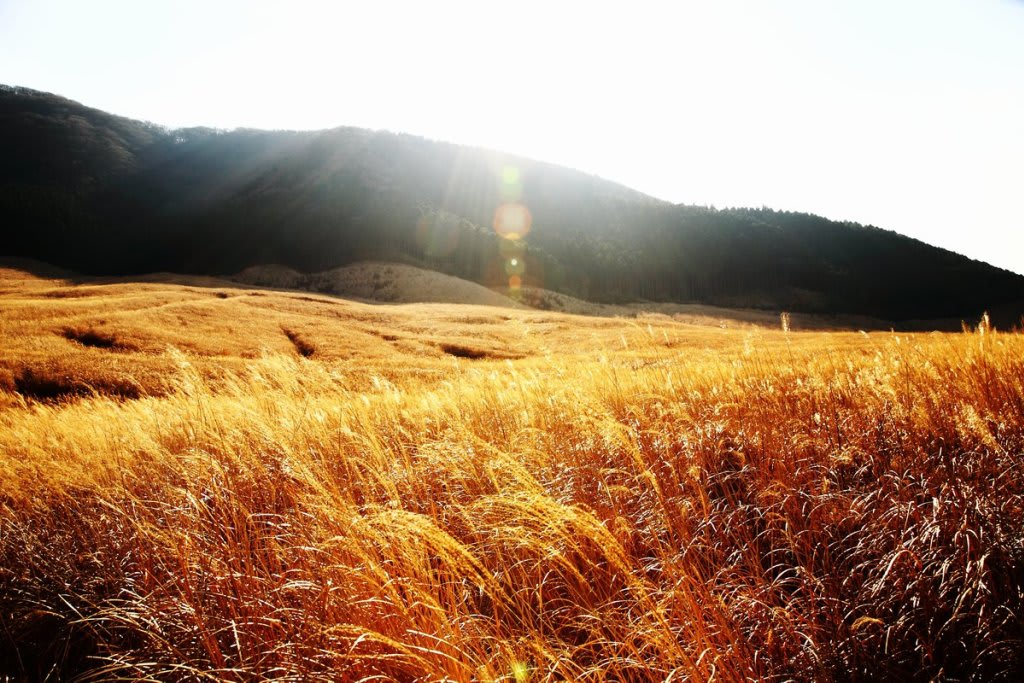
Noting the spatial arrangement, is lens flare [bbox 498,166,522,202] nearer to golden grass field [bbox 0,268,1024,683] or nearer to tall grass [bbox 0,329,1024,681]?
golden grass field [bbox 0,268,1024,683]

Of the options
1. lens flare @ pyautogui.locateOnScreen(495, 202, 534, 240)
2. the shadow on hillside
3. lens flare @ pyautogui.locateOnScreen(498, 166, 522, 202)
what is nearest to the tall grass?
the shadow on hillside

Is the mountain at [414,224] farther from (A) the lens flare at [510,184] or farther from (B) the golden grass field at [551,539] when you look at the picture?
(B) the golden grass field at [551,539]

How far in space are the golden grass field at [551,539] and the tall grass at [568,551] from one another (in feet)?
0.06

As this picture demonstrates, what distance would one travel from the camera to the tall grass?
6.09 feet

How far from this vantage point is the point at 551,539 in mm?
2396

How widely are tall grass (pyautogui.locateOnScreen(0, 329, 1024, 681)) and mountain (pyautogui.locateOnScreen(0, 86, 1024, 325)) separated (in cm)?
7962

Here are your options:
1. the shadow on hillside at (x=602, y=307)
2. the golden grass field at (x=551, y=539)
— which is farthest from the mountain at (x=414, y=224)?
the golden grass field at (x=551, y=539)

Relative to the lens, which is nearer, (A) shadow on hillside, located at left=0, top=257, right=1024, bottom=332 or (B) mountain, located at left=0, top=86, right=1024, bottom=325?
(A) shadow on hillside, located at left=0, top=257, right=1024, bottom=332

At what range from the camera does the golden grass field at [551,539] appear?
1.87m

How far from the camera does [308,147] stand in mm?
129125

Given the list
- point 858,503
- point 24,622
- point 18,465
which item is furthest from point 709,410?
point 18,465

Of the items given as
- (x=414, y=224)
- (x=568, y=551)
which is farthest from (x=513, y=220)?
(x=568, y=551)

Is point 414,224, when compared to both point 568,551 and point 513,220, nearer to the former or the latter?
point 513,220

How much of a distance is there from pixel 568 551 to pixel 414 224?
97.7 meters
